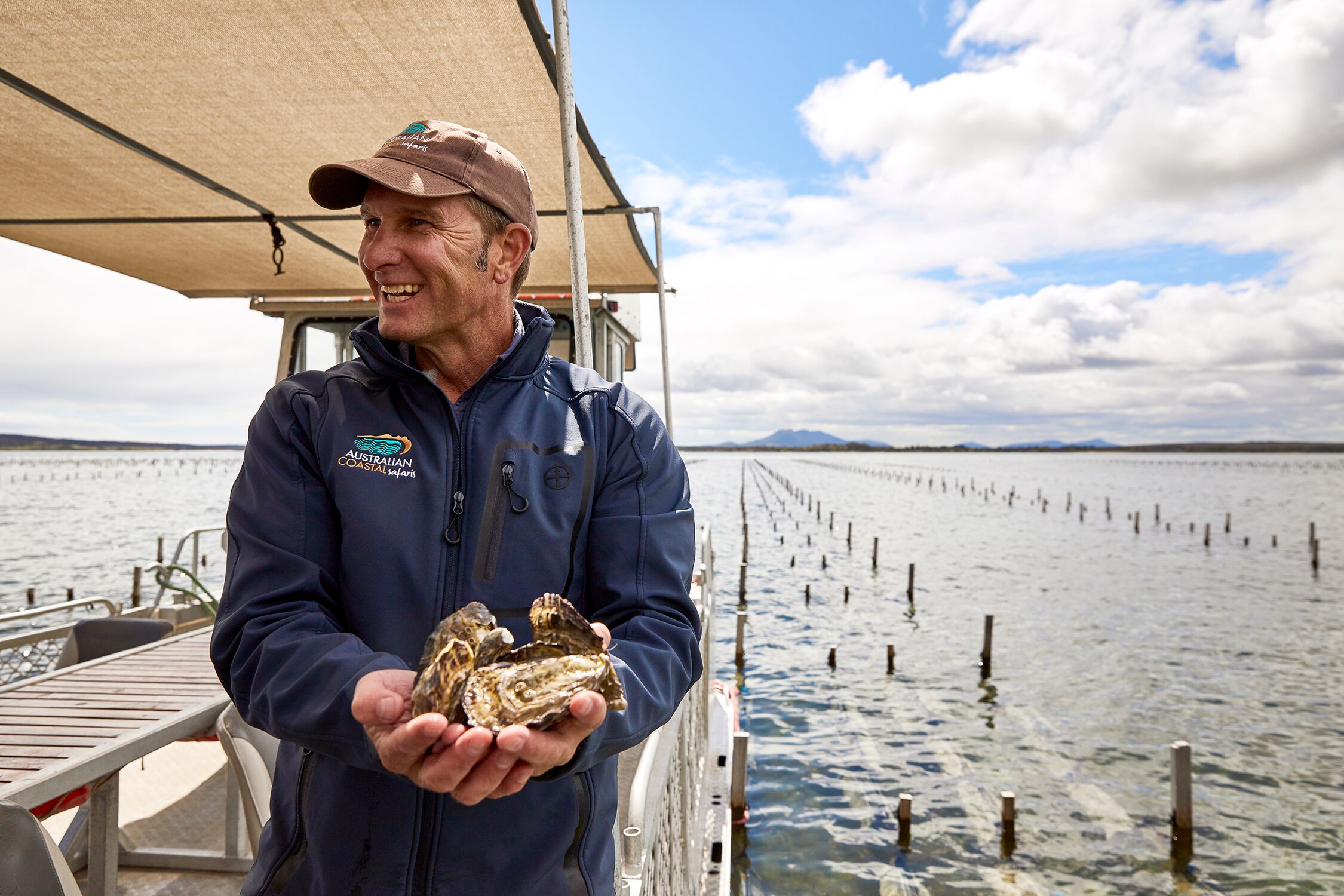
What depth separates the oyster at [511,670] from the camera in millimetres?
1299

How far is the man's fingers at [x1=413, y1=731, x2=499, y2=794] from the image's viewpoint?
→ 1.18 meters

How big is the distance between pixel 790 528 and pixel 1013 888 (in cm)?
4525

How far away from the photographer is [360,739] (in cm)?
139

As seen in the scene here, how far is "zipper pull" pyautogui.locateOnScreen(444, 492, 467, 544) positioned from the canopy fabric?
6.83 ft

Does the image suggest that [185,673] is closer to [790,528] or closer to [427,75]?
[427,75]

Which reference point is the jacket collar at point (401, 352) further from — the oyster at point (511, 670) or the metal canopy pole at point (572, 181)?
the metal canopy pole at point (572, 181)

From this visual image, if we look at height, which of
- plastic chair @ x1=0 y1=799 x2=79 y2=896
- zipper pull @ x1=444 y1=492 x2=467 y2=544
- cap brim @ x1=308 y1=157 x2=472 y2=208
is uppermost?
cap brim @ x1=308 y1=157 x2=472 y2=208

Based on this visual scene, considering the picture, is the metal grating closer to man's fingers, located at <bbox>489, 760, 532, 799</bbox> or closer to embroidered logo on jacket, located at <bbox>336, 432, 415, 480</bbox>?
embroidered logo on jacket, located at <bbox>336, 432, 415, 480</bbox>

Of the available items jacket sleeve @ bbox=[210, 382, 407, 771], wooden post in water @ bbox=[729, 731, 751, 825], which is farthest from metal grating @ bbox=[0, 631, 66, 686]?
wooden post in water @ bbox=[729, 731, 751, 825]

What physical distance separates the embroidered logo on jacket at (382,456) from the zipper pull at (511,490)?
7.3 inches

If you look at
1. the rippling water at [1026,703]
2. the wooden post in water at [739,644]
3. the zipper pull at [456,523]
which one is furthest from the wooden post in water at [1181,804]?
the zipper pull at [456,523]

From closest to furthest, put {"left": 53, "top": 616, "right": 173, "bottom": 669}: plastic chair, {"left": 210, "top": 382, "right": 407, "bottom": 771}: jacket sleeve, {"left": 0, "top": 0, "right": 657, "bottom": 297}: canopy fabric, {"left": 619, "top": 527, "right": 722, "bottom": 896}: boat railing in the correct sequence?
{"left": 210, "top": 382, "right": 407, "bottom": 771}: jacket sleeve < {"left": 619, "top": 527, "right": 722, "bottom": 896}: boat railing < {"left": 0, "top": 0, "right": 657, "bottom": 297}: canopy fabric < {"left": 53, "top": 616, "right": 173, "bottom": 669}: plastic chair

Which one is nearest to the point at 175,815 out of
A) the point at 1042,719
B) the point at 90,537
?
the point at 1042,719

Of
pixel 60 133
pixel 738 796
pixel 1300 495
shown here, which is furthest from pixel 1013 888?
pixel 1300 495
